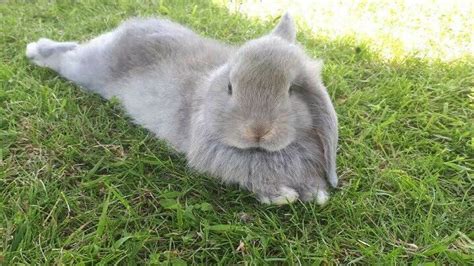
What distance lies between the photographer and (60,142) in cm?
244

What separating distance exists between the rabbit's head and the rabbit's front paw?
21 cm

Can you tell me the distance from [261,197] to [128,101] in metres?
1.11

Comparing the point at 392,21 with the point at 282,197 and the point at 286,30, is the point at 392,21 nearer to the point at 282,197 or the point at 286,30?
the point at 286,30

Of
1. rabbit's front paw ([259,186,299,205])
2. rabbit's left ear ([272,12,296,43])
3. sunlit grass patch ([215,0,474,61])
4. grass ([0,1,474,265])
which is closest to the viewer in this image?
grass ([0,1,474,265])

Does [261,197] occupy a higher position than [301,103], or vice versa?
[301,103]

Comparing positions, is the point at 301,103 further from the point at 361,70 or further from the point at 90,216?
the point at 361,70

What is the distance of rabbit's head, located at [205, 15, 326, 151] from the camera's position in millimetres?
1909

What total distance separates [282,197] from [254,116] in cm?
40

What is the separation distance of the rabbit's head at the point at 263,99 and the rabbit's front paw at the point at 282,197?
0.21 metres

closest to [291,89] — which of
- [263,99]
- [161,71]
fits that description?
[263,99]

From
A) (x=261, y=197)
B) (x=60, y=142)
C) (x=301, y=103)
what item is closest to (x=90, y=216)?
(x=60, y=142)

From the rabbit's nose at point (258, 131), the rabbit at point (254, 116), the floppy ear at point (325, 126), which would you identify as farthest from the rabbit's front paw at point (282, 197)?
the rabbit's nose at point (258, 131)

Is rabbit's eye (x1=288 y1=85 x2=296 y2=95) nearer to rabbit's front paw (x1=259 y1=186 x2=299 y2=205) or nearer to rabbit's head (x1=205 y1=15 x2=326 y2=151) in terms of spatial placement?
rabbit's head (x1=205 y1=15 x2=326 y2=151)

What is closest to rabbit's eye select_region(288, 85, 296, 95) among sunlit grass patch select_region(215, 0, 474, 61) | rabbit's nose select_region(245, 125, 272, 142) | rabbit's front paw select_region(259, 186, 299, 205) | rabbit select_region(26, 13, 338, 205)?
rabbit select_region(26, 13, 338, 205)
